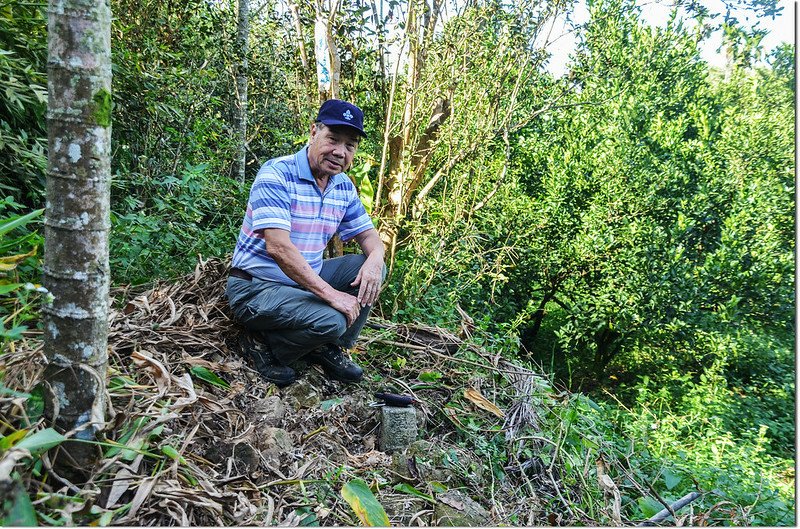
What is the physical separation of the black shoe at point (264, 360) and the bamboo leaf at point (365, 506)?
0.89 metres

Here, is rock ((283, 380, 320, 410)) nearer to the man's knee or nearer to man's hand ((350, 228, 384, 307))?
the man's knee

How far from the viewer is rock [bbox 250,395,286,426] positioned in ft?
8.59

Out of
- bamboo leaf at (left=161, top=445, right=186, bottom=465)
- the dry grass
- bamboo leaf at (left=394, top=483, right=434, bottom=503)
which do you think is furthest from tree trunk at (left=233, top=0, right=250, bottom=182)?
bamboo leaf at (left=161, top=445, right=186, bottom=465)

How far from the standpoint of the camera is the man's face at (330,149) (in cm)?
295

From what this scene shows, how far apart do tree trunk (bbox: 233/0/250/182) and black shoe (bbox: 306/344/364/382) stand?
2639 mm

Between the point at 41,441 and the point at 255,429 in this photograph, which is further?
the point at 255,429

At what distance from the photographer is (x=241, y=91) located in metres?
5.59

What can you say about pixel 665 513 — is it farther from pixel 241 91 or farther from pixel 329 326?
pixel 241 91

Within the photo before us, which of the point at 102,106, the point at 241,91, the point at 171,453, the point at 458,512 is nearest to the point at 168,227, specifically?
the point at 171,453

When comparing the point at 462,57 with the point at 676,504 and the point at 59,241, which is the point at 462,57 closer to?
the point at 676,504

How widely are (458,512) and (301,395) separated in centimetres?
98

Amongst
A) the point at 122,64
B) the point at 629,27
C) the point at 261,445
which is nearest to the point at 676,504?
the point at 261,445

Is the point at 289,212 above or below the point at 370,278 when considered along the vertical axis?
above

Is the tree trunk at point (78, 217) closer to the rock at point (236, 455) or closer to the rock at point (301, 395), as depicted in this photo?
the rock at point (236, 455)
